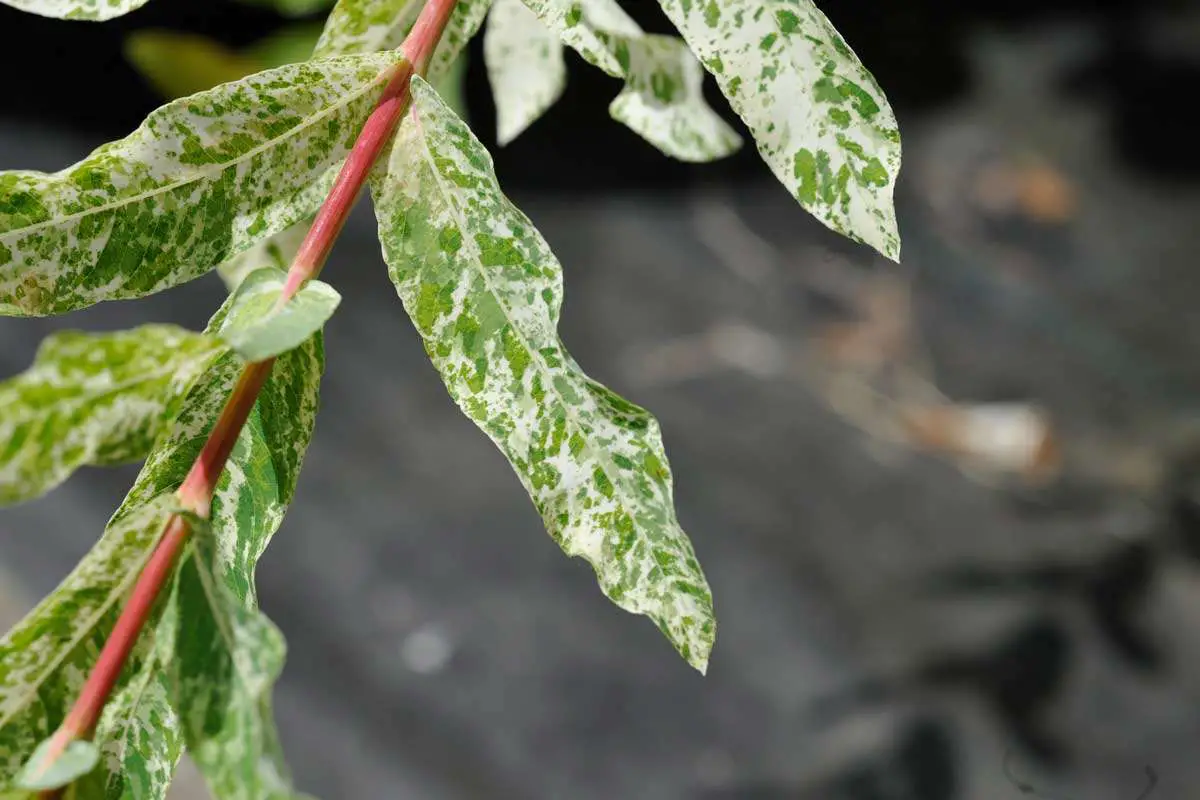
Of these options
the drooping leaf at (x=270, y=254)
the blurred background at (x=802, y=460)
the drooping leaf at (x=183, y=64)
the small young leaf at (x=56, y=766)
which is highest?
the small young leaf at (x=56, y=766)

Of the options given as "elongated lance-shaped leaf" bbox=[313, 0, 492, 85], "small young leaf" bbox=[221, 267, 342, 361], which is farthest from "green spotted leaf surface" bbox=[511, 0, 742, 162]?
"small young leaf" bbox=[221, 267, 342, 361]

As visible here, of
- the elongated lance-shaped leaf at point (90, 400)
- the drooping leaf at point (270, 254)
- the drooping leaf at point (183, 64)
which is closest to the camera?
the elongated lance-shaped leaf at point (90, 400)

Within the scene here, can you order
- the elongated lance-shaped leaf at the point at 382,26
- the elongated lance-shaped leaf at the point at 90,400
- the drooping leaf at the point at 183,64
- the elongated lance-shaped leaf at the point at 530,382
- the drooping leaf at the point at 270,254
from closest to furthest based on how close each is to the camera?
the elongated lance-shaped leaf at the point at 90,400
the elongated lance-shaped leaf at the point at 530,382
the elongated lance-shaped leaf at the point at 382,26
the drooping leaf at the point at 270,254
the drooping leaf at the point at 183,64

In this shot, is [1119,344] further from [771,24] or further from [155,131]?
[155,131]

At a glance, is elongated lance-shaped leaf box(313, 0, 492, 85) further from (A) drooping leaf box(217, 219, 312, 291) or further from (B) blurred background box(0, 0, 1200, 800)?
(B) blurred background box(0, 0, 1200, 800)

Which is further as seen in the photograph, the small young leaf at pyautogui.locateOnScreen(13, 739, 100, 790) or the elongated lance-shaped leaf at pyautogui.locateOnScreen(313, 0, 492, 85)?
the elongated lance-shaped leaf at pyautogui.locateOnScreen(313, 0, 492, 85)

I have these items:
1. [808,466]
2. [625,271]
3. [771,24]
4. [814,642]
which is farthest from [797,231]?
[771,24]

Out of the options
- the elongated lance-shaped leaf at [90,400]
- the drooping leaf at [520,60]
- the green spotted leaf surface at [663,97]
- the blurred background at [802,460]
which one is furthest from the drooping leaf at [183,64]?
the elongated lance-shaped leaf at [90,400]

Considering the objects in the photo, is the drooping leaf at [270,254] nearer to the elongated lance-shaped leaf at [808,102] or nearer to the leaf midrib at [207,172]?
the leaf midrib at [207,172]
